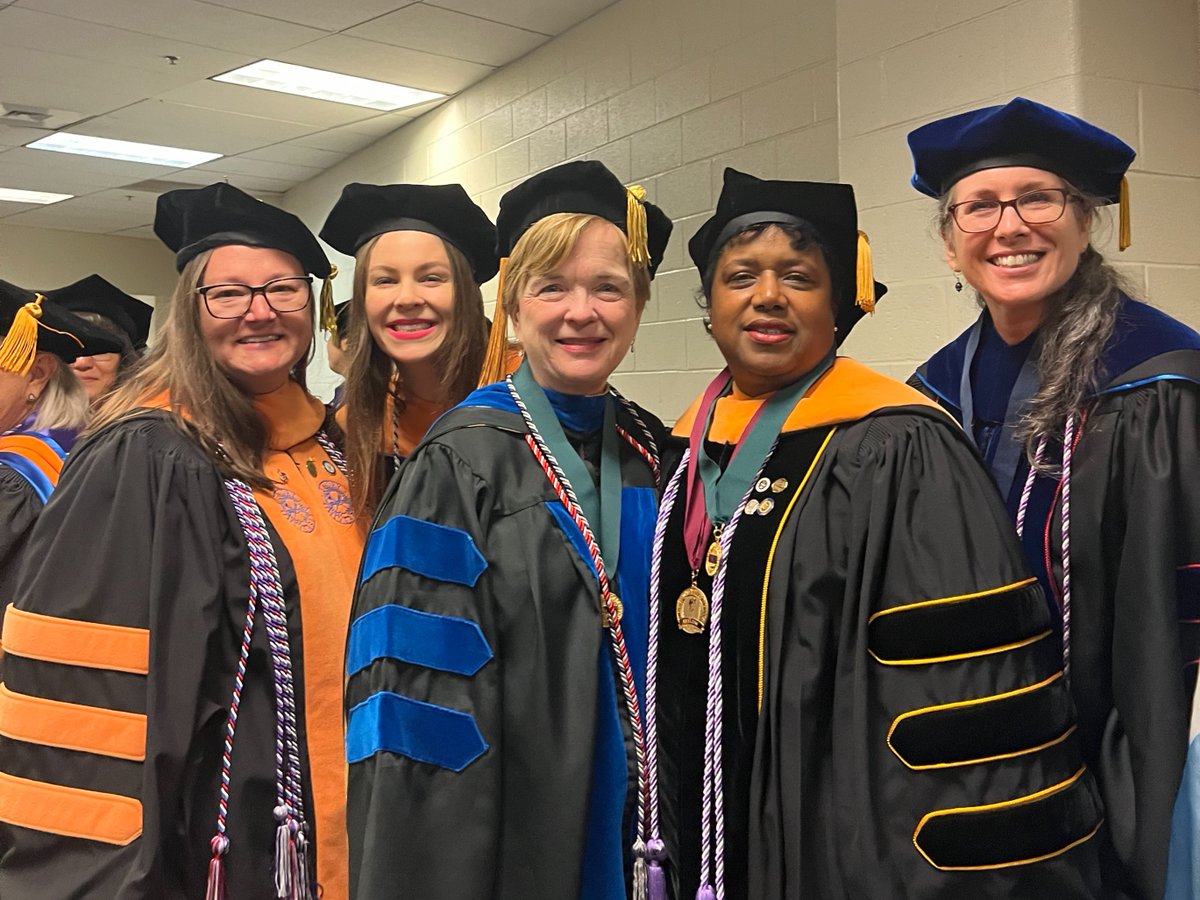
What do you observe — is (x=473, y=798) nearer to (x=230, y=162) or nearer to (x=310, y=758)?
(x=310, y=758)

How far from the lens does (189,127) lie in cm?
660

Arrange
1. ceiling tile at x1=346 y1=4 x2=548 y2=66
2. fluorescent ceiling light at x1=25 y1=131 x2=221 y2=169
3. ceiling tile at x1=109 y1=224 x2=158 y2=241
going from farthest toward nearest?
ceiling tile at x1=109 y1=224 x2=158 y2=241 → fluorescent ceiling light at x1=25 y1=131 x2=221 y2=169 → ceiling tile at x1=346 y1=4 x2=548 y2=66

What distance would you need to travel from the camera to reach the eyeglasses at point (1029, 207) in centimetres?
175

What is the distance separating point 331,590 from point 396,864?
0.59 meters

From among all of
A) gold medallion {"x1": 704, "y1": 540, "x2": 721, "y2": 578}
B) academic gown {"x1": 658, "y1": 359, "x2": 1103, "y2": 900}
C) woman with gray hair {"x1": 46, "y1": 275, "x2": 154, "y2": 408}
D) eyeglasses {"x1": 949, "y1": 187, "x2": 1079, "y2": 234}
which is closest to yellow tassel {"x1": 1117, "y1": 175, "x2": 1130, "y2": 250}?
eyeglasses {"x1": 949, "y1": 187, "x2": 1079, "y2": 234}

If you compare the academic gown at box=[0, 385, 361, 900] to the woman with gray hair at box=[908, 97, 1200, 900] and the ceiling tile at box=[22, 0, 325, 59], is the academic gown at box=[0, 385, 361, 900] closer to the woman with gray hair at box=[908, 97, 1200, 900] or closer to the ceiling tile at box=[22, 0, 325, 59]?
the woman with gray hair at box=[908, 97, 1200, 900]

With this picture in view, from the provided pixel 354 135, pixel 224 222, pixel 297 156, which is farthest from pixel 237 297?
pixel 297 156

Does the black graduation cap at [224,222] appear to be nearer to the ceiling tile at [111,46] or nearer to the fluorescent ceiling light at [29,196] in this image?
the ceiling tile at [111,46]

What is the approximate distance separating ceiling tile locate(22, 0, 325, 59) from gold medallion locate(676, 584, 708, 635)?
4.13 meters

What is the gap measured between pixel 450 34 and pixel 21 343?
10.2ft

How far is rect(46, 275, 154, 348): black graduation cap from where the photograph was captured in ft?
11.9

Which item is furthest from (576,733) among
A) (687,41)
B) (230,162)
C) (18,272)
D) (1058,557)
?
(18,272)

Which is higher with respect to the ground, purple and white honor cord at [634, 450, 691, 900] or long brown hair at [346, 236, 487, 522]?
long brown hair at [346, 236, 487, 522]

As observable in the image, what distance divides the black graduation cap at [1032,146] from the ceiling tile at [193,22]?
153 inches
